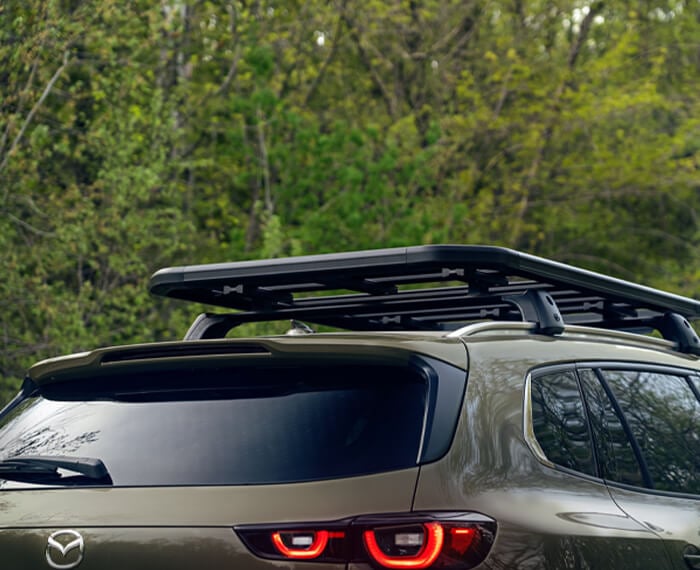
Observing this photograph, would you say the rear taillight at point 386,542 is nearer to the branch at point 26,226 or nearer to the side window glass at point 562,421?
the side window glass at point 562,421

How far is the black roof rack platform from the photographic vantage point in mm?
3650

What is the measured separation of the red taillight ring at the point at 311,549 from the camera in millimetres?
3031

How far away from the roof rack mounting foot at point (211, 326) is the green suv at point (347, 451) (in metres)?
0.71

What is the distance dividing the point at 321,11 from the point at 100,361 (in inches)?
859

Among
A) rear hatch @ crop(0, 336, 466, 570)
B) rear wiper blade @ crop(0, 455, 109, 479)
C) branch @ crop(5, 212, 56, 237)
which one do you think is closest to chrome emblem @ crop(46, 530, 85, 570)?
rear hatch @ crop(0, 336, 466, 570)

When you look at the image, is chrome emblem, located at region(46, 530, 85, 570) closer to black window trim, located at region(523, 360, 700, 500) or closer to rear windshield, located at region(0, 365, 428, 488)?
rear windshield, located at region(0, 365, 428, 488)

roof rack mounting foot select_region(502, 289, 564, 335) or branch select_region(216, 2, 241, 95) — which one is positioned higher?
branch select_region(216, 2, 241, 95)

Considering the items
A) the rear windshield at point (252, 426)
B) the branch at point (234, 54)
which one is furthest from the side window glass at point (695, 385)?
the branch at point (234, 54)

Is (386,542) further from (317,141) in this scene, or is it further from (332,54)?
(332,54)

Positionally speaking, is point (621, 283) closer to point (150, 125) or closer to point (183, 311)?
point (150, 125)

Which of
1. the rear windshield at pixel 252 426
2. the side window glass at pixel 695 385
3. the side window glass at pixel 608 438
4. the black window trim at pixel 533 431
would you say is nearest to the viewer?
the rear windshield at pixel 252 426

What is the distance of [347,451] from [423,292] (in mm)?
1653

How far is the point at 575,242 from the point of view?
1191 inches

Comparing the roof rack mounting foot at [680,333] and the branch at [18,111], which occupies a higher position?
the branch at [18,111]
